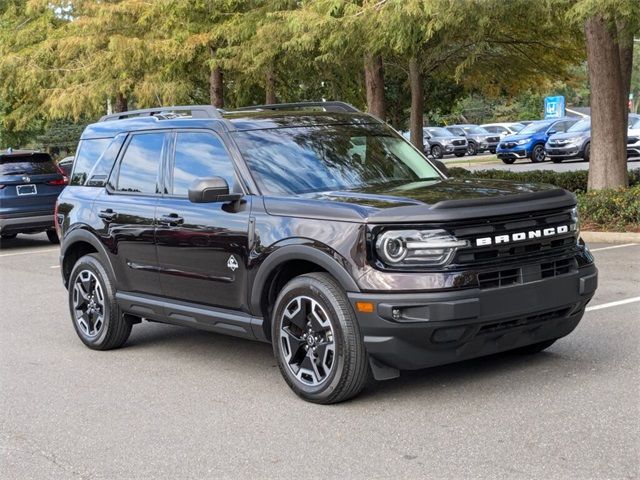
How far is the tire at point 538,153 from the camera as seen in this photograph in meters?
35.4

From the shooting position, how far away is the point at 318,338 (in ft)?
19.5

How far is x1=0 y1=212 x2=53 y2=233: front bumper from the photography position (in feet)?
54.8

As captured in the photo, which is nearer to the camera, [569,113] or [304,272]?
[304,272]

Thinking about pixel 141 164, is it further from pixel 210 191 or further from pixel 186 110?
pixel 210 191

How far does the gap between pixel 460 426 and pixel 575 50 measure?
16696 mm

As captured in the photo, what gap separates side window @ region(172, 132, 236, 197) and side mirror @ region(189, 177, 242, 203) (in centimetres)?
23

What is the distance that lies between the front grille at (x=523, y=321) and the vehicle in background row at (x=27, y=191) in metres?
12.6

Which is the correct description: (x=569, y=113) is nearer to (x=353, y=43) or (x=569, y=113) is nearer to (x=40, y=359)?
(x=353, y=43)

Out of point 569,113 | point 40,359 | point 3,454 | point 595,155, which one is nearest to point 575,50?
point 595,155

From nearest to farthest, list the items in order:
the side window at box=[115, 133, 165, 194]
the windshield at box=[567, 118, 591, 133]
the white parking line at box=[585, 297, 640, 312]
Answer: the side window at box=[115, 133, 165, 194] < the white parking line at box=[585, 297, 640, 312] < the windshield at box=[567, 118, 591, 133]

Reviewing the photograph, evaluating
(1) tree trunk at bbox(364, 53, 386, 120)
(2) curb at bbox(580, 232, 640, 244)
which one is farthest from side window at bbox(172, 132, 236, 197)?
(1) tree trunk at bbox(364, 53, 386, 120)

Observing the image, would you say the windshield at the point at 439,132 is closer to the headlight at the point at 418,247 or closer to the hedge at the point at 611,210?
the hedge at the point at 611,210

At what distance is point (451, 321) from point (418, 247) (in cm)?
47

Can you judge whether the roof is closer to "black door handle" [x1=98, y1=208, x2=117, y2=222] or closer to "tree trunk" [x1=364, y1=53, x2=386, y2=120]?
"black door handle" [x1=98, y1=208, x2=117, y2=222]
